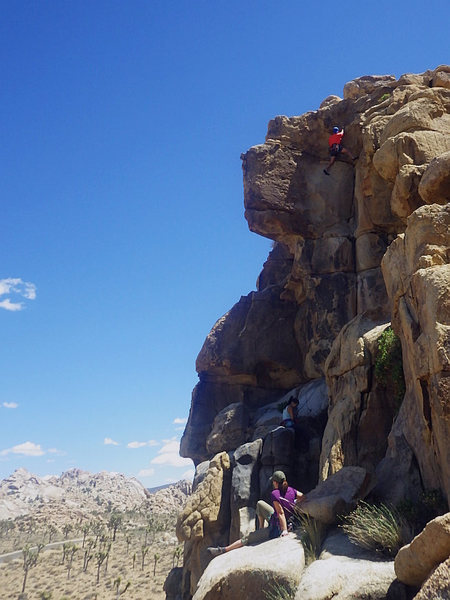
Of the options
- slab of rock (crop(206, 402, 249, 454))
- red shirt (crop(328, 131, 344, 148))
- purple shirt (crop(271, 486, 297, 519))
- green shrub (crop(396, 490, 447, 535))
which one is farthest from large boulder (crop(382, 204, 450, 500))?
red shirt (crop(328, 131, 344, 148))

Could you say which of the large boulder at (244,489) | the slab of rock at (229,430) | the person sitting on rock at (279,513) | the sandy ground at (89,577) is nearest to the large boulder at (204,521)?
the large boulder at (244,489)

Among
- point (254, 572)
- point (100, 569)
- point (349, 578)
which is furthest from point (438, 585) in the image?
point (100, 569)

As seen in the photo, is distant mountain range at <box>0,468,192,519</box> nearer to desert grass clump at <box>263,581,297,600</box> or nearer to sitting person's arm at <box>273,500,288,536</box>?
sitting person's arm at <box>273,500,288,536</box>

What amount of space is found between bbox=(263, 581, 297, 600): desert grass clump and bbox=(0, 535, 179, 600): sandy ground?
38581 mm

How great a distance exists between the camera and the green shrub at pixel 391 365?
1347 centimetres

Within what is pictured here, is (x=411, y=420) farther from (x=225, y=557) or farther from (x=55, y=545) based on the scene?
(x=55, y=545)

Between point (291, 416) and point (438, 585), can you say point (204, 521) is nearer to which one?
point (291, 416)

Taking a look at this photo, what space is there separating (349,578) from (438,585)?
202cm

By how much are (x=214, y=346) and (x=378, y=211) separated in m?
11.8

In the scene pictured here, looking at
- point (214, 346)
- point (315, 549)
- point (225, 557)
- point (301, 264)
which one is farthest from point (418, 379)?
point (214, 346)

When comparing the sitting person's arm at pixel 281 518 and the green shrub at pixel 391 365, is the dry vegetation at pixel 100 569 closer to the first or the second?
the green shrub at pixel 391 365

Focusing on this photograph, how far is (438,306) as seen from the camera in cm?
917

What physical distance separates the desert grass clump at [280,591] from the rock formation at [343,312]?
3.17 meters

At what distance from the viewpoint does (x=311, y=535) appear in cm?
926
